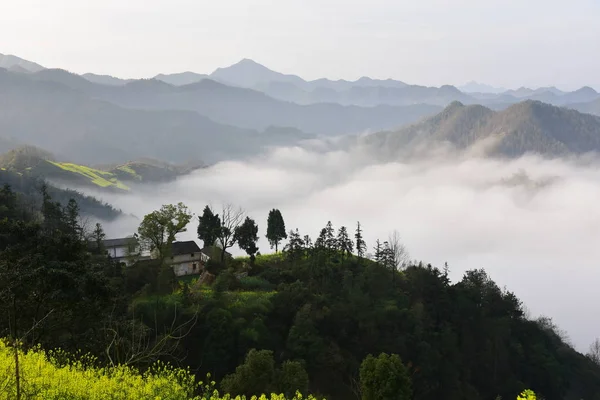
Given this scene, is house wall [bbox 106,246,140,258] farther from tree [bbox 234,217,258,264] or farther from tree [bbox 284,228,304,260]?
tree [bbox 284,228,304,260]

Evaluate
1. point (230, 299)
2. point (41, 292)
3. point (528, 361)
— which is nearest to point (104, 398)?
point (41, 292)

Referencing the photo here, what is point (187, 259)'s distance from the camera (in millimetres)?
57875

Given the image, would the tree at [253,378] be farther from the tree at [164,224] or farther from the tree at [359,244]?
the tree at [359,244]

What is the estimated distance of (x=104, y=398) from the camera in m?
14.6

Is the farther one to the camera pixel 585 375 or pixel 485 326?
pixel 585 375

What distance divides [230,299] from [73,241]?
19766mm

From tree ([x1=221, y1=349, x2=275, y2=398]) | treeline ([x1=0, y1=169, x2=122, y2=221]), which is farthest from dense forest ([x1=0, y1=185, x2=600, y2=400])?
treeline ([x1=0, y1=169, x2=122, y2=221])

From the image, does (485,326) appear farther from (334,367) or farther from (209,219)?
(209,219)

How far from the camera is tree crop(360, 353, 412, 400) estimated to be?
1095 inches

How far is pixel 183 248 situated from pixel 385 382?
37.1m

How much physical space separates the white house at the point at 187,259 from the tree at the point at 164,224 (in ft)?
25.3

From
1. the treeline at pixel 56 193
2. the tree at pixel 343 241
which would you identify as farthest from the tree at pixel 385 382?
the treeline at pixel 56 193

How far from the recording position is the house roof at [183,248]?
187 feet

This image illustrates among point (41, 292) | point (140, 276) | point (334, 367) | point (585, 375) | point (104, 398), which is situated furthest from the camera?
point (585, 375)
